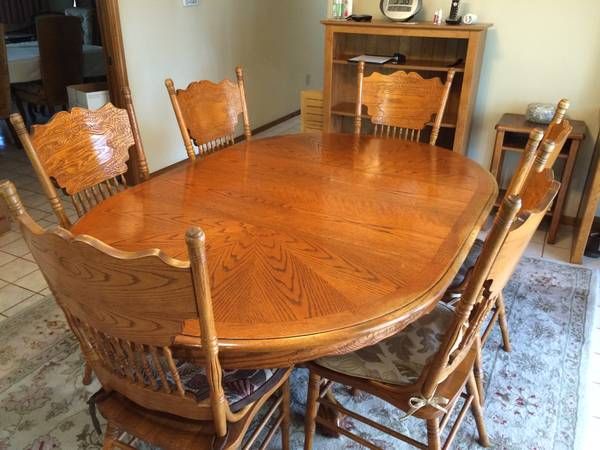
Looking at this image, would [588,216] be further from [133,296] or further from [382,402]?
[133,296]

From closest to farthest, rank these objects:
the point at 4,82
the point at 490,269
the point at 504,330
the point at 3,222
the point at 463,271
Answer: the point at 490,269
the point at 463,271
the point at 504,330
the point at 3,222
the point at 4,82

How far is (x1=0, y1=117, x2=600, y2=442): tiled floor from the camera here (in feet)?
6.36

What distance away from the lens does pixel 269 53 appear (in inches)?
184

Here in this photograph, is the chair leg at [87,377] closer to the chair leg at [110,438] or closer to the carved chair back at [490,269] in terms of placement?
the chair leg at [110,438]

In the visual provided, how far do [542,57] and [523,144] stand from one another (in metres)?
0.54

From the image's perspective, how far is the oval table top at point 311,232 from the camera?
981 mm

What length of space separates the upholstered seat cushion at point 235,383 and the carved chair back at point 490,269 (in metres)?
0.39

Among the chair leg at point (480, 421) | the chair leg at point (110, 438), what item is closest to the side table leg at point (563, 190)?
the chair leg at point (480, 421)

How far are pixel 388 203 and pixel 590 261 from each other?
1.74 meters

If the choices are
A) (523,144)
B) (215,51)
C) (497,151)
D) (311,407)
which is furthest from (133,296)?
(215,51)

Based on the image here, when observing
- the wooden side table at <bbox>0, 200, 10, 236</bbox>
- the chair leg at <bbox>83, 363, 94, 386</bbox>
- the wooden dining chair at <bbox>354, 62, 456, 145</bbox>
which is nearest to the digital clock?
the wooden dining chair at <bbox>354, 62, 456, 145</bbox>

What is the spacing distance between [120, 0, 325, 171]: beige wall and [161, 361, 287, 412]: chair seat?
2642 mm

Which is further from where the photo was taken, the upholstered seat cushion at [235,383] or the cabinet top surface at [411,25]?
the cabinet top surface at [411,25]

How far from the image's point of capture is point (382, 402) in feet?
5.61
